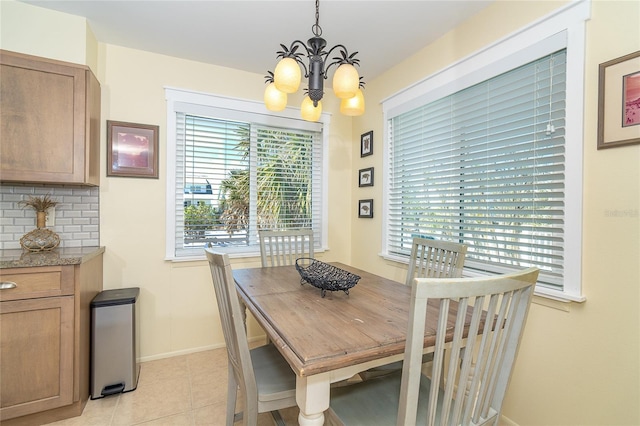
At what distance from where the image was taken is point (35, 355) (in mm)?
1727

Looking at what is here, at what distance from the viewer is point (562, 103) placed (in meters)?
1.58

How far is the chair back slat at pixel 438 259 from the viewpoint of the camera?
1.71m

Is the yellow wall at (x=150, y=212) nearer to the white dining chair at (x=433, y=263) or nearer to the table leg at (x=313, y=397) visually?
the white dining chair at (x=433, y=263)

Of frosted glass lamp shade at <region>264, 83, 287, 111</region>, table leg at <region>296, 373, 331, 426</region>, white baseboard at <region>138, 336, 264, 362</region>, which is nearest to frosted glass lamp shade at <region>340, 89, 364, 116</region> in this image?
frosted glass lamp shade at <region>264, 83, 287, 111</region>

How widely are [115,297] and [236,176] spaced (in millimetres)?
1387

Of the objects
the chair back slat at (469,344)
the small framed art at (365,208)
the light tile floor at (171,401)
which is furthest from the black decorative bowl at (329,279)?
the small framed art at (365,208)

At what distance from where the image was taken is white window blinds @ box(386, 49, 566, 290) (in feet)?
5.33

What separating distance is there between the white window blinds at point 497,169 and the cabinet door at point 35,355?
2.50m

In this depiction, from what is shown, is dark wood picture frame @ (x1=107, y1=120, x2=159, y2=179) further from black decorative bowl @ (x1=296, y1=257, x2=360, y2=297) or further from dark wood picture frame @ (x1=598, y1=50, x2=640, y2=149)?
dark wood picture frame @ (x1=598, y1=50, x2=640, y2=149)

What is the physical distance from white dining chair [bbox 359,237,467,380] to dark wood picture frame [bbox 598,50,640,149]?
2.68ft

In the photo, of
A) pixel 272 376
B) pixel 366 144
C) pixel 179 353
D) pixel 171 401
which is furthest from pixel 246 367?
pixel 366 144

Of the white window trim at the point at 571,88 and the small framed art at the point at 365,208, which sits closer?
A: the white window trim at the point at 571,88


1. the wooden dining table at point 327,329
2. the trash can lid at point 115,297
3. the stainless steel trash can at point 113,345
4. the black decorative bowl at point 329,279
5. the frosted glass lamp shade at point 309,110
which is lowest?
the stainless steel trash can at point 113,345

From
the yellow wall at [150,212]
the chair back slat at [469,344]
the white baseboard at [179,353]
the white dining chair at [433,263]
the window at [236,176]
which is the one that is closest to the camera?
the chair back slat at [469,344]
